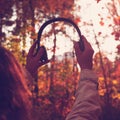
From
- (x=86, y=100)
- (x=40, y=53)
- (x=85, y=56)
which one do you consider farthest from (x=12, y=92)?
(x=40, y=53)

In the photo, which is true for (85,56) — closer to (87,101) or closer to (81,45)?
(81,45)

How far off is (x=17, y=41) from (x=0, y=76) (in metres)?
20.4

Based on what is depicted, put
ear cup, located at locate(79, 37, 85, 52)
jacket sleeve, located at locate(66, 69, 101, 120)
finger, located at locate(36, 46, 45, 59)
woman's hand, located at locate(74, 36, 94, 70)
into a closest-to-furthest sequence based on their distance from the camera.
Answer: jacket sleeve, located at locate(66, 69, 101, 120) < woman's hand, located at locate(74, 36, 94, 70) < ear cup, located at locate(79, 37, 85, 52) < finger, located at locate(36, 46, 45, 59)

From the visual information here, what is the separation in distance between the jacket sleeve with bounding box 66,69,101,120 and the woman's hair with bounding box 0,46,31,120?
221 millimetres

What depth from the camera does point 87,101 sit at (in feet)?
5.18

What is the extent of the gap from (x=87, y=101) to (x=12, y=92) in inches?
13.2

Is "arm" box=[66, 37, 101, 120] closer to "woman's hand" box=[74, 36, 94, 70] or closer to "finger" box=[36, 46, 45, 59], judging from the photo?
"woman's hand" box=[74, 36, 94, 70]

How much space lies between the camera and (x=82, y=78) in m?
1.70

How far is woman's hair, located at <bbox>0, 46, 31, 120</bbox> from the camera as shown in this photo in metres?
1.38

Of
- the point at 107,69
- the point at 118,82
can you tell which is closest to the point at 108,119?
the point at 118,82

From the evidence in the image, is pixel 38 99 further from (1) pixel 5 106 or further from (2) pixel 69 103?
(1) pixel 5 106

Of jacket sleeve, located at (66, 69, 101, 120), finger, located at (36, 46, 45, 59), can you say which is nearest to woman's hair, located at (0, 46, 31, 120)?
jacket sleeve, located at (66, 69, 101, 120)

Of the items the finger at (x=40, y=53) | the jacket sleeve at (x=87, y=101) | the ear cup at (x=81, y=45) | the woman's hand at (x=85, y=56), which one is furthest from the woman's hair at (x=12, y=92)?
the finger at (x=40, y=53)

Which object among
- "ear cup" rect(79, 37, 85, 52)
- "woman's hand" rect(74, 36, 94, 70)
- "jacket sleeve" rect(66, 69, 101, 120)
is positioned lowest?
"jacket sleeve" rect(66, 69, 101, 120)
